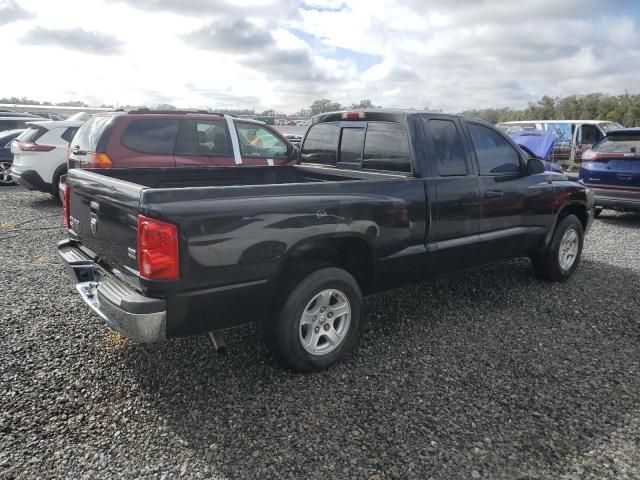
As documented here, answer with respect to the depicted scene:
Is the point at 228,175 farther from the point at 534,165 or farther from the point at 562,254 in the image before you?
the point at 562,254

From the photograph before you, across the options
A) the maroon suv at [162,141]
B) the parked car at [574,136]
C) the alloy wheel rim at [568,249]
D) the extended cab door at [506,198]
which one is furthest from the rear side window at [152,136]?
the parked car at [574,136]

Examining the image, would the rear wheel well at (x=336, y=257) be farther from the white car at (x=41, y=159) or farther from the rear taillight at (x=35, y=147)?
the rear taillight at (x=35, y=147)

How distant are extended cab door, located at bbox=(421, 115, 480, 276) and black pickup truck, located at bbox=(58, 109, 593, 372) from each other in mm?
13

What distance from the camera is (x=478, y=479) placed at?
2.39m

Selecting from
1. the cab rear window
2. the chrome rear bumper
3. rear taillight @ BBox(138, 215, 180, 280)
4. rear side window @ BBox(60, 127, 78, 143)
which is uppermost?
the cab rear window

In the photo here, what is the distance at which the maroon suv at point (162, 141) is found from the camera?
669 cm

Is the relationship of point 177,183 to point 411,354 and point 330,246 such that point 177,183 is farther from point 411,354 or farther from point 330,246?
point 411,354

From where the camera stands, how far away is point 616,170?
834 cm

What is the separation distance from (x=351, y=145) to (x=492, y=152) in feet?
4.35

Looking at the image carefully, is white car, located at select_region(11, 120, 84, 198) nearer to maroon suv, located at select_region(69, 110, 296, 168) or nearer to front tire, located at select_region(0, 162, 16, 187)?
maroon suv, located at select_region(69, 110, 296, 168)

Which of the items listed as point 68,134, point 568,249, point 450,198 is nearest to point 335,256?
point 450,198

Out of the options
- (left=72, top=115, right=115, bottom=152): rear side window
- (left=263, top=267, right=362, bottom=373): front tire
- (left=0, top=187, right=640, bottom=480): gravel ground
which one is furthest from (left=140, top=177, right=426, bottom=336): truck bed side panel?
(left=72, top=115, right=115, bottom=152): rear side window

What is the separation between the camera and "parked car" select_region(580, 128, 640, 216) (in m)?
8.14

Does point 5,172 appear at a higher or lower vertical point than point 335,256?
lower
